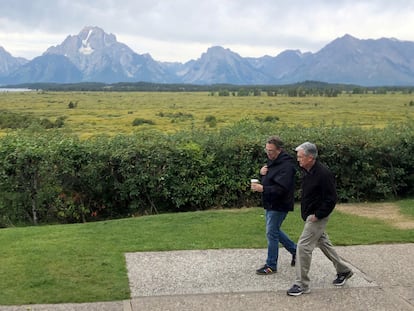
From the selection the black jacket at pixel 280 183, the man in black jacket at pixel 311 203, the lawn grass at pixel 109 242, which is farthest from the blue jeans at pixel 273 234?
the lawn grass at pixel 109 242

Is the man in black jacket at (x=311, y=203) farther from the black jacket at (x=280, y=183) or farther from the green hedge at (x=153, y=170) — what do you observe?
the green hedge at (x=153, y=170)

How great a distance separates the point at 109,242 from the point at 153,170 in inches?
114

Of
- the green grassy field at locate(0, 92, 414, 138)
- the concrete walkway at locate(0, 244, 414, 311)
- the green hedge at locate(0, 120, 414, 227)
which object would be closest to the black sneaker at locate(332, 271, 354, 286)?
the concrete walkway at locate(0, 244, 414, 311)

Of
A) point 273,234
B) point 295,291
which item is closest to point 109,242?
point 273,234

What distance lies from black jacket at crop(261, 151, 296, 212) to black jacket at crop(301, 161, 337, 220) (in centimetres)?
36

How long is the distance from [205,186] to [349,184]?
3.50m

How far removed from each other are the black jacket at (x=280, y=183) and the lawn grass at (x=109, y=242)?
5.91 ft

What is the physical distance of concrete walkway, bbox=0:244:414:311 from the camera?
577cm

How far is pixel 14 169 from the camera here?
401 inches

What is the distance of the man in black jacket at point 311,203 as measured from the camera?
5.89m

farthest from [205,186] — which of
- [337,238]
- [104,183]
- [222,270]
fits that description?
[222,270]

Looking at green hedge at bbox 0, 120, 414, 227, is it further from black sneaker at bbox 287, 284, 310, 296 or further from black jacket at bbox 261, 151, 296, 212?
black sneaker at bbox 287, 284, 310, 296

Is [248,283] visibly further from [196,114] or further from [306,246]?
[196,114]

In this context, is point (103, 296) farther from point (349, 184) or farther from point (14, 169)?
point (349, 184)
